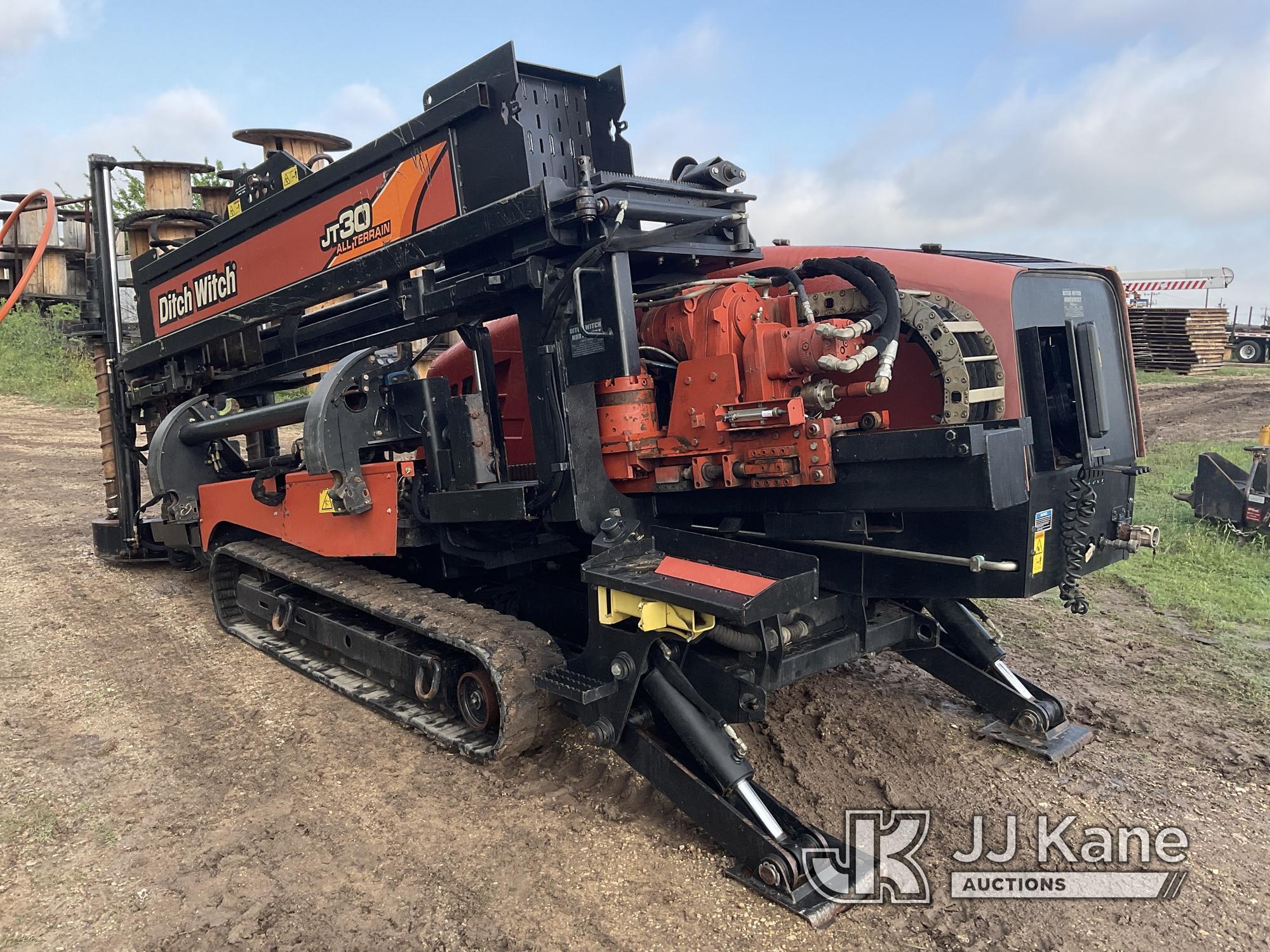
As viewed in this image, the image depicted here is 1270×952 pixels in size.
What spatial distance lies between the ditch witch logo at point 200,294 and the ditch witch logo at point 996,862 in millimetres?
4732

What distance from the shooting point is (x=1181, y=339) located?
69.5 ft

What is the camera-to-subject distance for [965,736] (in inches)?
179

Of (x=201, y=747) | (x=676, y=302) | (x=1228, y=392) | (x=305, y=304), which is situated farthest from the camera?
(x=1228, y=392)

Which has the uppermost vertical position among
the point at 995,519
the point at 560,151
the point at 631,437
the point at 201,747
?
the point at 560,151

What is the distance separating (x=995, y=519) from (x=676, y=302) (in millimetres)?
1613

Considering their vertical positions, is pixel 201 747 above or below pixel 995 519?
below

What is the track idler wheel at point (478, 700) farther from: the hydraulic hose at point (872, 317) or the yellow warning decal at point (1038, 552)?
the yellow warning decal at point (1038, 552)

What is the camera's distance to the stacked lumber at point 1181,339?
21.0 m

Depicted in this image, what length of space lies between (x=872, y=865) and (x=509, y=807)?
148 cm

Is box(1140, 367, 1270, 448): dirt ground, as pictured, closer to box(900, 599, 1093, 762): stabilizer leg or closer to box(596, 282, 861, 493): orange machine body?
box(900, 599, 1093, 762): stabilizer leg

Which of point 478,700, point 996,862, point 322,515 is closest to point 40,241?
point 322,515

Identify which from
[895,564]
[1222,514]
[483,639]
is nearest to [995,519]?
[895,564]

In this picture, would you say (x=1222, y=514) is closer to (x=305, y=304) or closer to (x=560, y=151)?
(x=560, y=151)

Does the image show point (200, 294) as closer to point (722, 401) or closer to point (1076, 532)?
point (722, 401)
